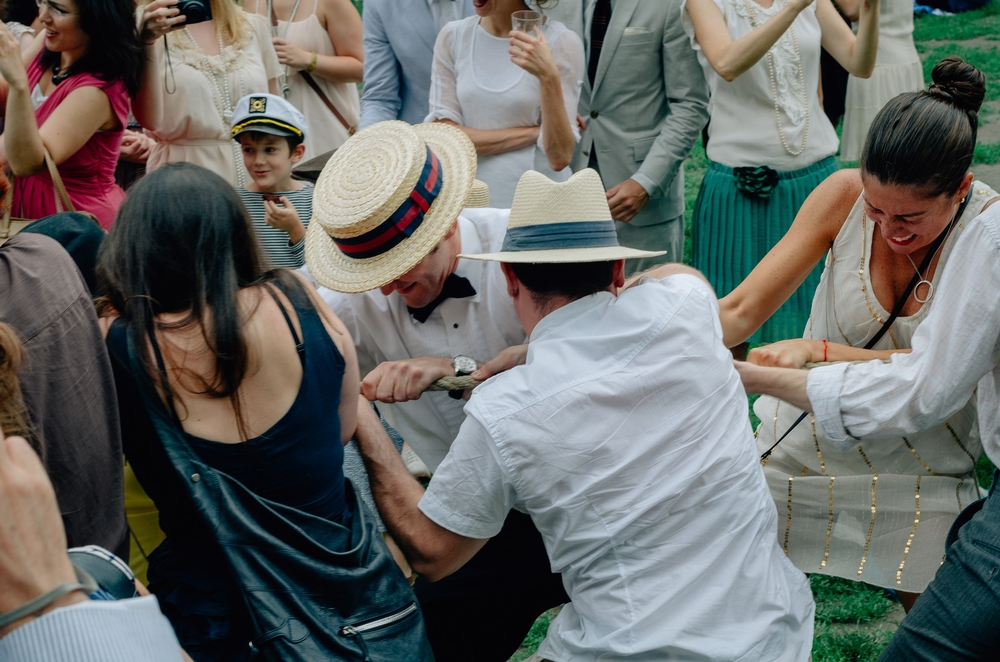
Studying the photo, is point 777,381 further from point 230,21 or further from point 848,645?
point 230,21

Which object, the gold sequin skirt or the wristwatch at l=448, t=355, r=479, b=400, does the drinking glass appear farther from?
the gold sequin skirt

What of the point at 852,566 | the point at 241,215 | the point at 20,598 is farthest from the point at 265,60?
the point at 20,598

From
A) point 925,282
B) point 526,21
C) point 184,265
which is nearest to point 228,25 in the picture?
point 526,21

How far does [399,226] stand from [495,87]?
165 centimetres

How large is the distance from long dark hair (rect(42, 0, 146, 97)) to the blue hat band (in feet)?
7.09

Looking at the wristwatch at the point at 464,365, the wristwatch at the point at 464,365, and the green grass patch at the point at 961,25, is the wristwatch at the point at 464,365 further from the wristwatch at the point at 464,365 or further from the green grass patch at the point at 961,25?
the green grass patch at the point at 961,25

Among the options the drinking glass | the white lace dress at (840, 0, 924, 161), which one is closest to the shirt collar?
the drinking glass

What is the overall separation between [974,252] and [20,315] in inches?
75.7

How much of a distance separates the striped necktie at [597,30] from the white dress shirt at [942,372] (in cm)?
240

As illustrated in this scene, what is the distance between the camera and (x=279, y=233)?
3934mm

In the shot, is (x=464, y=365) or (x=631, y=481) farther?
(x=464, y=365)

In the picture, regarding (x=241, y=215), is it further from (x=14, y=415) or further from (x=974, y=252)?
(x=974, y=252)

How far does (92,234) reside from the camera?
2.54m

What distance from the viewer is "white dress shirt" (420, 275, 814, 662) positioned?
196 centimetres
